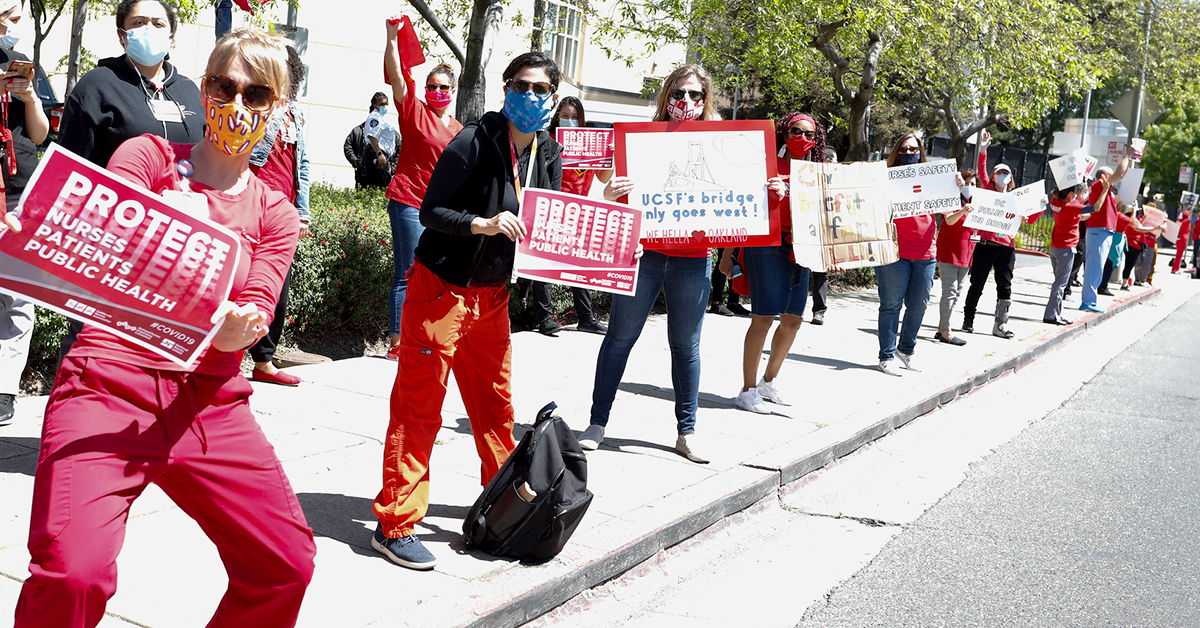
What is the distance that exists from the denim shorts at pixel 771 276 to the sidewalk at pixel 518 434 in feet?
2.46

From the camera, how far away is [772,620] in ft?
13.8

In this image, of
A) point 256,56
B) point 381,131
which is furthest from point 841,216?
point 256,56

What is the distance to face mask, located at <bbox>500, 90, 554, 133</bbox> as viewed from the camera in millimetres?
4273

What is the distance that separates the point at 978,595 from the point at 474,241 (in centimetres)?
257

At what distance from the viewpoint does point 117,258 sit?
2383mm

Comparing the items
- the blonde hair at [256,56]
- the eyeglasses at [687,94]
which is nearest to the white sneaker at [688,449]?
the eyeglasses at [687,94]

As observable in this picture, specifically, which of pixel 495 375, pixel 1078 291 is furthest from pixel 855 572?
pixel 1078 291

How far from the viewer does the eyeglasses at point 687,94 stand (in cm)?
584

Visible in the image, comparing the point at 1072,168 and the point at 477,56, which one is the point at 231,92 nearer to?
the point at 477,56

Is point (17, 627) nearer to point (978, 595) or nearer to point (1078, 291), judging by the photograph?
point (978, 595)

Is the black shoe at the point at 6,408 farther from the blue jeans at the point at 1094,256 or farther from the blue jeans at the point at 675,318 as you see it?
the blue jeans at the point at 1094,256

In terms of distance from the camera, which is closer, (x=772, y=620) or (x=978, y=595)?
(x=772, y=620)

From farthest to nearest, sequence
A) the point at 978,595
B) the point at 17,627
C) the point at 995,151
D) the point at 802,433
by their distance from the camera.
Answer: the point at 995,151 → the point at 802,433 → the point at 978,595 → the point at 17,627

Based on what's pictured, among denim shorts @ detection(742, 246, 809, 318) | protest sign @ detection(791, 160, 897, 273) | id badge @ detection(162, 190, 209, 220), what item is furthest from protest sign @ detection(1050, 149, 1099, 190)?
id badge @ detection(162, 190, 209, 220)
